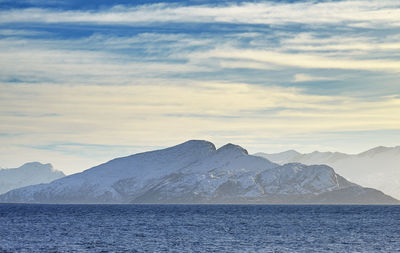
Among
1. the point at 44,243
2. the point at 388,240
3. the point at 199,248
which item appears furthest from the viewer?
the point at 388,240

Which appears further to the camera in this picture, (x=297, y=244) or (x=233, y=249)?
(x=297, y=244)

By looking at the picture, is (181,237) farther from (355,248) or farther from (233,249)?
(355,248)

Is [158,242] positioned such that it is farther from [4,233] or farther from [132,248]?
[4,233]

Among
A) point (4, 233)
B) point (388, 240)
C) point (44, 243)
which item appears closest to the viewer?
point (44, 243)

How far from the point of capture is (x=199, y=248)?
12219 centimetres

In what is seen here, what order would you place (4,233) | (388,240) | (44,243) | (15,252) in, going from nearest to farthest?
(15,252) < (44,243) < (388,240) < (4,233)

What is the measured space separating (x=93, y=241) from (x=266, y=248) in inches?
1642

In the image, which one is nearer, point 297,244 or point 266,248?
point 266,248

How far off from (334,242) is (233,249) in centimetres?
2821

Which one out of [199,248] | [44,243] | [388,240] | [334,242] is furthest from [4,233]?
[388,240]

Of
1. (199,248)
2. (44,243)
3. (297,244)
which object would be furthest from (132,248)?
(297,244)

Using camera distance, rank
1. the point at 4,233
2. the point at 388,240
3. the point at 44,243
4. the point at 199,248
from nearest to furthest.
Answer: the point at 199,248, the point at 44,243, the point at 388,240, the point at 4,233

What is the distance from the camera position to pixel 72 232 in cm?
16600

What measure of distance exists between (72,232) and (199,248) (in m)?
56.7
